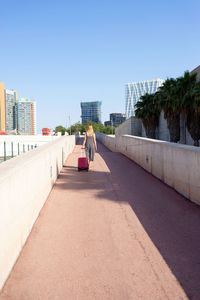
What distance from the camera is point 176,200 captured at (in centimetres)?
686

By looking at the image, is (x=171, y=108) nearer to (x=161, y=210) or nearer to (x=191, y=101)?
(x=191, y=101)

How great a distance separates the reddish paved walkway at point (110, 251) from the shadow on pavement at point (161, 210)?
13 mm

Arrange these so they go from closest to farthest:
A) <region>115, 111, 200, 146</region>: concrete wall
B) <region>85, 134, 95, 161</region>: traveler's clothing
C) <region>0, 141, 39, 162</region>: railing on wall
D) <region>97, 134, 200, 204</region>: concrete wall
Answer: <region>97, 134, 200, 204</region>: concrete wall < <region>85, 134, 95, 161</region>: traveler's clothing < <region>0, 141, 39, 162</region>: railing on wall < <region>115, 111, 200, 146</region>: concrete wall

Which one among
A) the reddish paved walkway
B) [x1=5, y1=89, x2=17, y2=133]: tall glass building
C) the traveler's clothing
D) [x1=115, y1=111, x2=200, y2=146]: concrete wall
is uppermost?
[x1=5, y1=89, x2=17, y2=133]: tall glass building

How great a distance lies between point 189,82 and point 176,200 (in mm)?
23256

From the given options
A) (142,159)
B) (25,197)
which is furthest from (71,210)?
(142,159)

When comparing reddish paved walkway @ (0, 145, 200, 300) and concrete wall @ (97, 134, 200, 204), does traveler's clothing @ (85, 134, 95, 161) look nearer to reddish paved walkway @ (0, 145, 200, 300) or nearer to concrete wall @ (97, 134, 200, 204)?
concrete wall @ (97, 134, 200, 204)

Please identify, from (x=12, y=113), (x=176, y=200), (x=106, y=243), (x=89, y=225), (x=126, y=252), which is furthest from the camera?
(x=12, y=113)

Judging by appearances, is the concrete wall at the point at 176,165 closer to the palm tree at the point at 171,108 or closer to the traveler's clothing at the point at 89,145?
the traveler's clothing at the point at 89,145

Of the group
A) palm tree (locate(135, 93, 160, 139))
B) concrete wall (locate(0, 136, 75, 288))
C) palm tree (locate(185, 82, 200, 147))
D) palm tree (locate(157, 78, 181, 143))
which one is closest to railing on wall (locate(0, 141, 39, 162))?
concrete wall (locate(0, 136, 75, 288))

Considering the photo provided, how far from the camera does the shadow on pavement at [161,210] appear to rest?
3689 millimetres

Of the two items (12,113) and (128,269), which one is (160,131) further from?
(12,113)

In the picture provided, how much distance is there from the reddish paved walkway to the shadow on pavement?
0.01 m

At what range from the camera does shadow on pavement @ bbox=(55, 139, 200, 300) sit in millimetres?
3689
